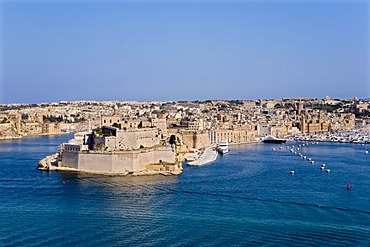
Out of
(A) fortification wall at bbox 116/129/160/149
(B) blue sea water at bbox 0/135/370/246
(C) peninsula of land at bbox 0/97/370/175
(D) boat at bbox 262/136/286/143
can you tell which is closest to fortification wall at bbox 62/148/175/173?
(C) peninsula of land at bbox 0/97/370/175

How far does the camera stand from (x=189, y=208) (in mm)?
9016

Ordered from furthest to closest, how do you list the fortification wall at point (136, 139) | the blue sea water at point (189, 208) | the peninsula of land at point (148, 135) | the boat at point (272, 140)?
the boat at point (272, 140)
the fortification wall at point (136, 139)
the peninsula of land at point (148, 135)
the blue sea water at point (189, 208)

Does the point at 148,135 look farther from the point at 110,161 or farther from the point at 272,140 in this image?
the point at 272,140

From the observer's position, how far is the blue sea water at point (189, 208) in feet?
23.9

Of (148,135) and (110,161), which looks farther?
(148,135)

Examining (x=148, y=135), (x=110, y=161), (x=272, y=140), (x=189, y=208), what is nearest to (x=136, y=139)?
(x=148, y=135)

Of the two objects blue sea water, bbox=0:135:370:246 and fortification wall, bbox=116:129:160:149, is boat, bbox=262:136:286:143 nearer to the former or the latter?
fortification wall, bbox=116:129:160:149

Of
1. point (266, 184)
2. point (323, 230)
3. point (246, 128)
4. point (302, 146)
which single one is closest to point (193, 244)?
point (323, 230)

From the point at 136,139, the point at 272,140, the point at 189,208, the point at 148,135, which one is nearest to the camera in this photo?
the point at 189,208

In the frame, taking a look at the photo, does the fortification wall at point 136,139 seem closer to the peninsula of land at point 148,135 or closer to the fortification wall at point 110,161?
the peninsula of land at point 148,135

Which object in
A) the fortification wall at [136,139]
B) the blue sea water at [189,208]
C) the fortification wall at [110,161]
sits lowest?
the blue sea water at [189,208]

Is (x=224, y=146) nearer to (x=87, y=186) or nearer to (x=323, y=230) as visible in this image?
(x=87, y=186)

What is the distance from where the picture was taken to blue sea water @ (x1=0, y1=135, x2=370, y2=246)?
7.29 m

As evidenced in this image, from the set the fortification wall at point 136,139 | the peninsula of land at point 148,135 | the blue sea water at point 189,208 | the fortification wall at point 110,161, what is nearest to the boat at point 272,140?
the peninsula of land at point 148,135
